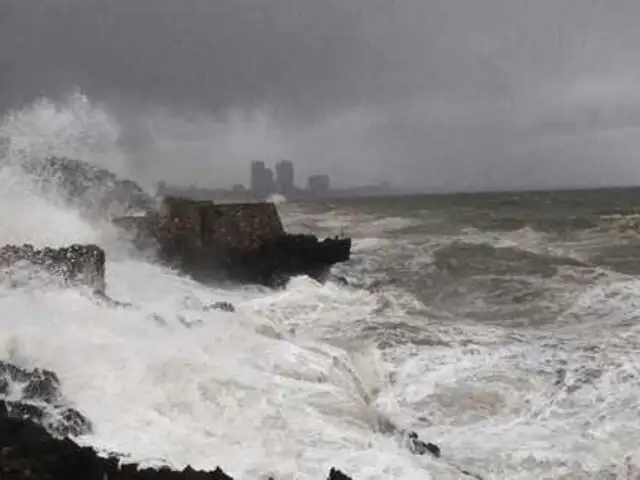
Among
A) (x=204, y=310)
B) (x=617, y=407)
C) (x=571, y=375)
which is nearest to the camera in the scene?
(x=617, y=407)

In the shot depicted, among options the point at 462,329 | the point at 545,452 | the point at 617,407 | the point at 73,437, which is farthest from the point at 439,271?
the point at 73,437

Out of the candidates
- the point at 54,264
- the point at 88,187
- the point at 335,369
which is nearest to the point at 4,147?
the point at 88,187

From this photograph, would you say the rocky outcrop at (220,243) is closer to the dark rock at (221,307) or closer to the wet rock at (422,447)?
the dark rock at (221,307)

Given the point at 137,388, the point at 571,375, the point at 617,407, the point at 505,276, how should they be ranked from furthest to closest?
the point at 505,276
the point at 571,375
the point at 617,407
the point at 137,388

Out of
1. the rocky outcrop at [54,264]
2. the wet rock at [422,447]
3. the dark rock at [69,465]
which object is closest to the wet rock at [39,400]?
the dark rock at [69,465]

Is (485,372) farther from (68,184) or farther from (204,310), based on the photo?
(68,184)

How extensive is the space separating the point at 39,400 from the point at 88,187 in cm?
1600

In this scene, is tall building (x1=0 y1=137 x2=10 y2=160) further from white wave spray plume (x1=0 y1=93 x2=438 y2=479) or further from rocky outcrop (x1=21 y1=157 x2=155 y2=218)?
white wave spray plume (x1=0 y1=93 x2=438 y2=479)

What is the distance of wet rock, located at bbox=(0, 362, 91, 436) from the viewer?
6.08 metres

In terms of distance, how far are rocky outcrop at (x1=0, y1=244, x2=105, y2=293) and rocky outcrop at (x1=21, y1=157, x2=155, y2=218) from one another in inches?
294

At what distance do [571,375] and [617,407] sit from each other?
120cm

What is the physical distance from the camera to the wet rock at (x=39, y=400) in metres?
6.08

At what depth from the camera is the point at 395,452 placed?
6.51 metres

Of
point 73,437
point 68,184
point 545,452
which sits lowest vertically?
point 545,452
